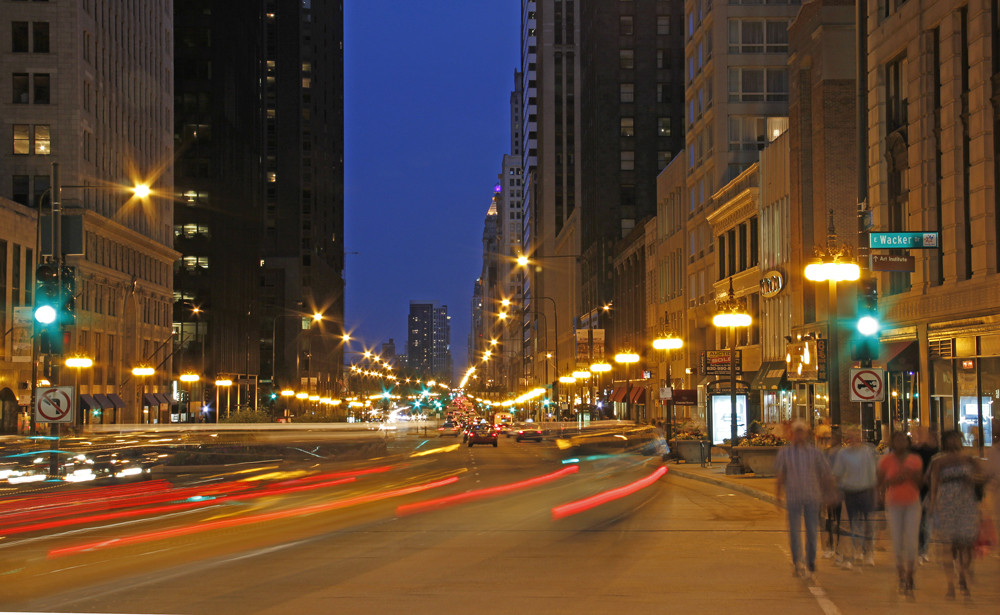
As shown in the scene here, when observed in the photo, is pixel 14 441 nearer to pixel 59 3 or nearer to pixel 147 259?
pixel 59 3

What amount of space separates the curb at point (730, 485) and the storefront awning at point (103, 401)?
51.5 meters

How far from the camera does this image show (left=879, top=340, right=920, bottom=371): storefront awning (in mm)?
34219

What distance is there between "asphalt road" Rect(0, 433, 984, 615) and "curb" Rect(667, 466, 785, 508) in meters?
0.44

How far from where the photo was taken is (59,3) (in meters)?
70.8

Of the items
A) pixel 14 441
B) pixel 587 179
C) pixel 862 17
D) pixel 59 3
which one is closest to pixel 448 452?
pixel 14 441

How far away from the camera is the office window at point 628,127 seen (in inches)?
4072

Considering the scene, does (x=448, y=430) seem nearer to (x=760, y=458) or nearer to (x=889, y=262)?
(x=760, y=458)

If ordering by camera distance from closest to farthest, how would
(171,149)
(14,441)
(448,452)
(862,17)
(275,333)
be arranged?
(862,17), (14,441), (448,452), (171,149), (275,333)

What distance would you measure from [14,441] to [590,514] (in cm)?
1896

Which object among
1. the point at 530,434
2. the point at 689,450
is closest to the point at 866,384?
the point at 689,450

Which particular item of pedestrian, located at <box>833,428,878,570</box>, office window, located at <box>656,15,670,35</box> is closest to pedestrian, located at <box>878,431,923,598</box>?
pedestrian, located at <box>833,428,878,570</box>

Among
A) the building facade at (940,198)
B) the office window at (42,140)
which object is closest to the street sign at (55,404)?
the building facade at (940,198)

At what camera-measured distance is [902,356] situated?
3450cm

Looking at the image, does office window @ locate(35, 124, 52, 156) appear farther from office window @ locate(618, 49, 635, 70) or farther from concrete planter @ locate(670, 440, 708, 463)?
office window @ locate(618, 49, 635, 70)
